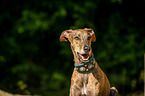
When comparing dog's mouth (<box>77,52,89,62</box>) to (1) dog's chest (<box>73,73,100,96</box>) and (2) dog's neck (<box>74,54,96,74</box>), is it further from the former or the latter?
(1) dog's chest (<box>73,73,100,96</box>)

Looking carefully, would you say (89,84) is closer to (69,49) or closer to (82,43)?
(82,43)

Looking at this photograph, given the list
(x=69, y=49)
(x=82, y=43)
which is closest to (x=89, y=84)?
(x=82, y=43)

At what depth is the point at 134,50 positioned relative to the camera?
8016mm

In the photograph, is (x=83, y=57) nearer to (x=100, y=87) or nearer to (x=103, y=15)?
(x=100, y=87)

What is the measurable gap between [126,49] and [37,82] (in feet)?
9.98

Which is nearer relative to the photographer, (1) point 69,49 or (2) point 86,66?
(2) point 86,66

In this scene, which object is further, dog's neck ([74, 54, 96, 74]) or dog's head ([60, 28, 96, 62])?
dog's neck ([74, 54, 96, 74])

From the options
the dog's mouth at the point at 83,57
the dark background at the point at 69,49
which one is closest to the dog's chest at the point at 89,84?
the dog's mouth at the point at 83,57

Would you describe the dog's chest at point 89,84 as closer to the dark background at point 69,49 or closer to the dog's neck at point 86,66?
the dog's neck at point 86,66

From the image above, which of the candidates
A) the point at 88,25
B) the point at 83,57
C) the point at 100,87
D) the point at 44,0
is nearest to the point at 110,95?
the point at 100,87

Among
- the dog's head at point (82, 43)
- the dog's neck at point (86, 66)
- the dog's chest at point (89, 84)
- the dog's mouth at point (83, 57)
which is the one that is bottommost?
the dog's chest at point (89, 84)

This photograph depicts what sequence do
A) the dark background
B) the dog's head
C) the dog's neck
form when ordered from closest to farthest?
the dog's head → the dog's neck → the dark background

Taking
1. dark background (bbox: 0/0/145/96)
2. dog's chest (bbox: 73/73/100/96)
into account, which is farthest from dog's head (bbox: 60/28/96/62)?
dark background (bbox: 0/0/145/96)

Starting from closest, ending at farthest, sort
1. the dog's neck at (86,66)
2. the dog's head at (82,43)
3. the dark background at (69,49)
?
the dog's head at (82,43), the dog's neck at (86,66), the dark background at (69,49)
